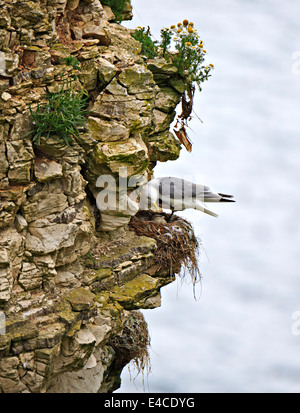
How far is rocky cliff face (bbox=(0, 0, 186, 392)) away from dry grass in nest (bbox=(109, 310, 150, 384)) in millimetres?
159

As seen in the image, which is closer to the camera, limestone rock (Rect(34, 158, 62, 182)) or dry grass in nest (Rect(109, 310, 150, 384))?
limestone rock (Rect(34, 158, 62, 182))

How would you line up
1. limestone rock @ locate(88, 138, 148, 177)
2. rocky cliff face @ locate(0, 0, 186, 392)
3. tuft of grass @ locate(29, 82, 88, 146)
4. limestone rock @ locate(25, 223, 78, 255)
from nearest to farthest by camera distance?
1. rocky cliff face @ locate(0, 0, 186, 392)
2. tuft of grass @ locate(29, 82, 88, 146)
3. limestone rock @ locate(25, 223, 78, 255)
4. limestone rock @ locate(88, 138, 148, 177)

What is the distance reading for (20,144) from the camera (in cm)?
823

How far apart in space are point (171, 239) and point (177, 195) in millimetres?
589

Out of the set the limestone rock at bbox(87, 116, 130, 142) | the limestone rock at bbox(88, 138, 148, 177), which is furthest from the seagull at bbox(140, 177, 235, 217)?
the limestone rock at bbox(87, 116, 130, 142)

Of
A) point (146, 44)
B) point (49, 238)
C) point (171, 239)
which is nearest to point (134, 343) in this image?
point (171, 239)

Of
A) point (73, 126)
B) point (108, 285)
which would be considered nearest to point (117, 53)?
point (73, 126)

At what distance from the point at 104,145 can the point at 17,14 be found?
1787 mm

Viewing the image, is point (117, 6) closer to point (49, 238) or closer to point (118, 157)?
point (118, 157)

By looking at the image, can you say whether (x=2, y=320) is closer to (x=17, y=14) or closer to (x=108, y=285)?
(x=108, y=285)

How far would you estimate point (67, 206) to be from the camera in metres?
8.73

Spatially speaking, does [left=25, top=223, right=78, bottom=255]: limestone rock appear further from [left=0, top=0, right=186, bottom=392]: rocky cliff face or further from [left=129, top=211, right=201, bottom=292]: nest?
[left=129, top=211, right=201, bottom=292]: nest

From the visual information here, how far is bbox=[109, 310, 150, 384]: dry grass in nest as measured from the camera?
10586mm

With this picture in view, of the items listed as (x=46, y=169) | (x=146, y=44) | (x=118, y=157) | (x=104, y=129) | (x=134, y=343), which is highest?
(x=146, y=44)
